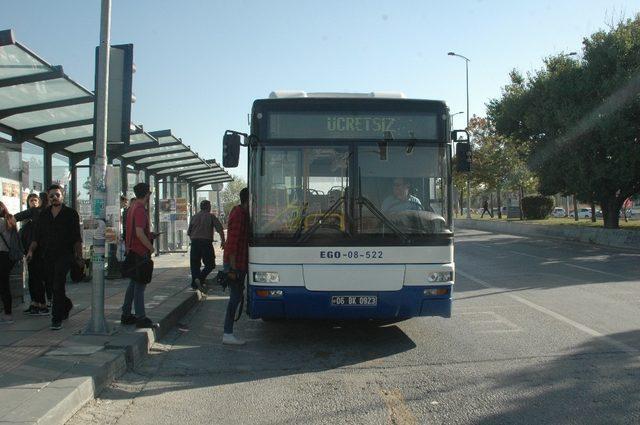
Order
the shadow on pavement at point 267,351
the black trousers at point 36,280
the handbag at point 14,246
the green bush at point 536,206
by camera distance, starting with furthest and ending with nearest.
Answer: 1. the green bush at point 536,206
2. the black trousers at point 36,280
3. the handbag at point 14,246
4. the shadow on pavement at point 267,351

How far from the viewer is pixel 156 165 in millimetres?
17641

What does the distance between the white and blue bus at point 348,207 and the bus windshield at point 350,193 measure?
1 centimetres

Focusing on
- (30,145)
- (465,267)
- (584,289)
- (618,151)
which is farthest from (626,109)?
(30,145)

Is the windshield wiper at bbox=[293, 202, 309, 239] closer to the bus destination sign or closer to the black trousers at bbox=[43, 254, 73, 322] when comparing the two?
the bus destination sign

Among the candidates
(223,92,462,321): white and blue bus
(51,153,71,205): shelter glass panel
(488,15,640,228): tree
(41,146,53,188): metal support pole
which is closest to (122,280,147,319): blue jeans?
(223,92,462,321): white and blue bus

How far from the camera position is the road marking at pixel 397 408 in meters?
4.89

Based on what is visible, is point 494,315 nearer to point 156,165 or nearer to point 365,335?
point 365,335

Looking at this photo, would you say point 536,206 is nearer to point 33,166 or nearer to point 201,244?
point 201,244

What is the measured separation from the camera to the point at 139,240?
7.84 metres

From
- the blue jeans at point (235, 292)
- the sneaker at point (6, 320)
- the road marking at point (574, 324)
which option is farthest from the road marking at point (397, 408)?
the sneaker at point (6, 320)

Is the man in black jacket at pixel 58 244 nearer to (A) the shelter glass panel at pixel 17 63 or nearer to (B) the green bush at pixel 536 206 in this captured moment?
(A) the shelter glass panel at pixel 17 63

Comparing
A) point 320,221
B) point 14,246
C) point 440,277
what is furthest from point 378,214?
point 14,246

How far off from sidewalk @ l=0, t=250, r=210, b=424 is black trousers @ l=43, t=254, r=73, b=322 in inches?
9.9

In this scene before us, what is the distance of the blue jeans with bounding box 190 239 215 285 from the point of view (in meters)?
12.1
